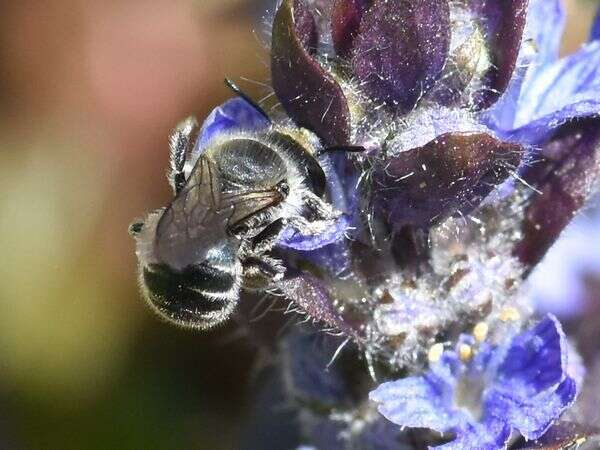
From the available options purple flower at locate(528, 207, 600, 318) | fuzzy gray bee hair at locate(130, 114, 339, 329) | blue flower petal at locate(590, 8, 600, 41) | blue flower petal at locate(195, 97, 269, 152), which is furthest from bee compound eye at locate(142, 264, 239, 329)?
purple flower at locate(528, 207, 600, 318)

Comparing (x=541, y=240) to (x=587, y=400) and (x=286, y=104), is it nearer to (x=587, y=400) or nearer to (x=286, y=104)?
(x=587, y=400)

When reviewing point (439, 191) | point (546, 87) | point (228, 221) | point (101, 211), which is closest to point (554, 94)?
point (546, 87)

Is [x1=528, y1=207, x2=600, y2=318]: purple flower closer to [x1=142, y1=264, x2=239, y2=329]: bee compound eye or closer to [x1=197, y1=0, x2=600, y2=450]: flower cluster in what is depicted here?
[x1=197, y1=0, x2=600, y2=450]: flower cluster

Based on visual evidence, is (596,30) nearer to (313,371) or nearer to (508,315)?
(508,315)

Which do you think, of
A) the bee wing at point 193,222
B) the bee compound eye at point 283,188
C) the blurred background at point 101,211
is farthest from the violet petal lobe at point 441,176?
the blurred background at point 101,211

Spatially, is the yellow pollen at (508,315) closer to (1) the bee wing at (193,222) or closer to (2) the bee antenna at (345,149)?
(2) the bee antenna at (345,149)
